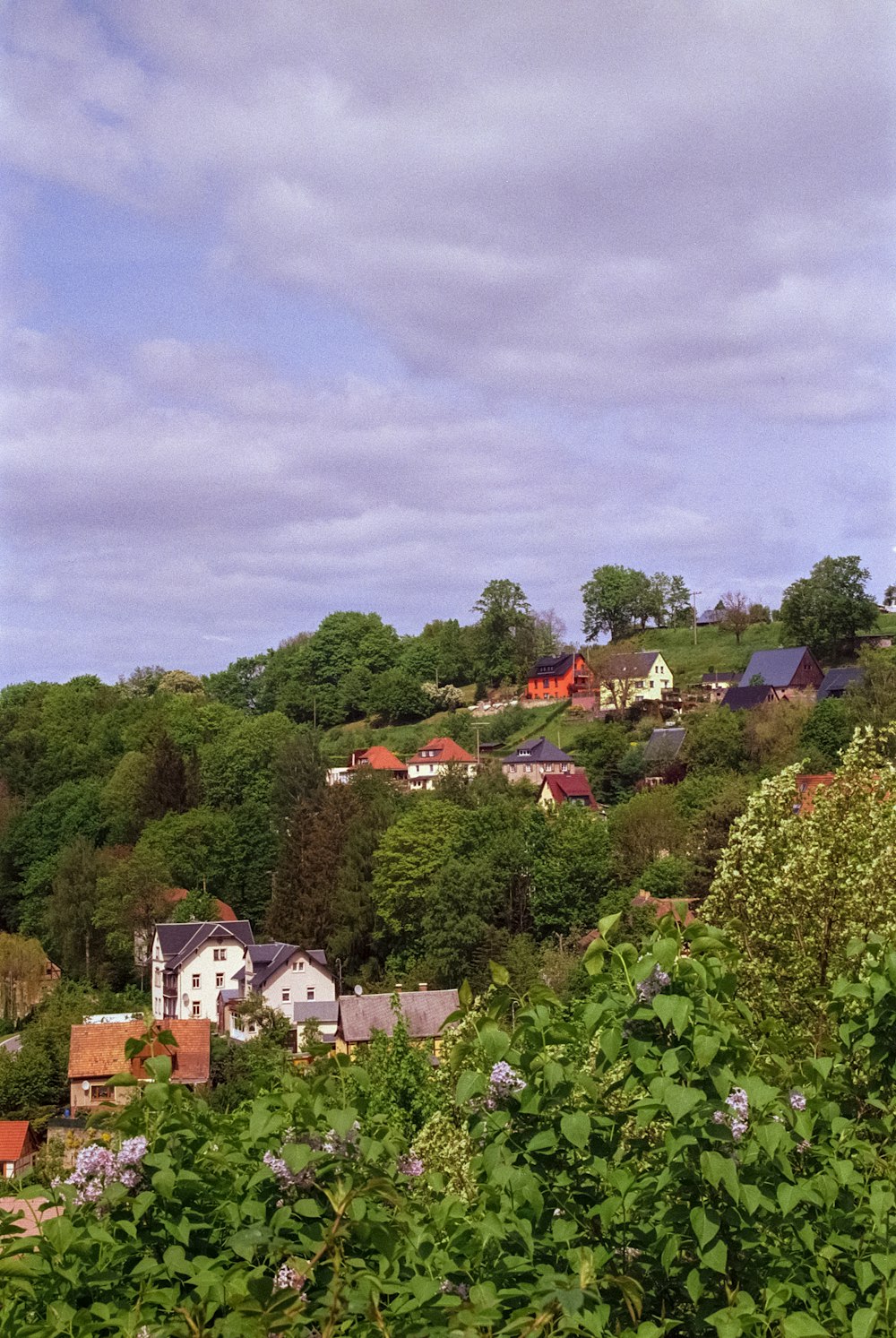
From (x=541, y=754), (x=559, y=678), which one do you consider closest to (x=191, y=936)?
(x=541, y=754)

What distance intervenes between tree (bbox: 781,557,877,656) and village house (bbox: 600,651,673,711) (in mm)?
10075

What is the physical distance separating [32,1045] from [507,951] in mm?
18608

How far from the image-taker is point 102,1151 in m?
3.58

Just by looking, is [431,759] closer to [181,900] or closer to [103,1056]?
[181,900]

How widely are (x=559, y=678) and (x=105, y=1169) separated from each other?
102m

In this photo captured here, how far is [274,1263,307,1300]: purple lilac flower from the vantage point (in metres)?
3.25

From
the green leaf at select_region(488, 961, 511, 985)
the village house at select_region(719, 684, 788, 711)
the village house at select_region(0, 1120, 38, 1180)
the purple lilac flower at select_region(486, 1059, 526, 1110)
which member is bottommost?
the village house at select_region(0, 1120, 38, 1180)

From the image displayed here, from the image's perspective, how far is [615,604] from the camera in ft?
397

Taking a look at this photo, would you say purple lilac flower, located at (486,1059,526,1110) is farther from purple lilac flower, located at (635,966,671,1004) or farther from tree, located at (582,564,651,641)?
tree, located at (582,564,651,641)

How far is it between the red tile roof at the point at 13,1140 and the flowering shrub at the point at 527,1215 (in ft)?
129

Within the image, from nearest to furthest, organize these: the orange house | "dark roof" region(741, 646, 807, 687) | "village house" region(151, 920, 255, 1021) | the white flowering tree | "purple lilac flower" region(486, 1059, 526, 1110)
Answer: "purple lilac flower" region(486, 1059, 526, 1110), the white flowering tree, "village house" region(151, 920, 255, 1021), "dark roof" region(741, 646, 807, 687), the orange house

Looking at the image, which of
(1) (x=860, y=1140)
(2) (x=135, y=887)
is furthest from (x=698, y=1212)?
(2) (x=135, y=887)

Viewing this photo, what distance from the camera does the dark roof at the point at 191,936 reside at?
62750 mm

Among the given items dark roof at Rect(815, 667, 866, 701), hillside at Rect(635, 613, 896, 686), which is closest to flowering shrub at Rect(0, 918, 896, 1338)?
dark roof at Rect(815, 667, 866, 701)
